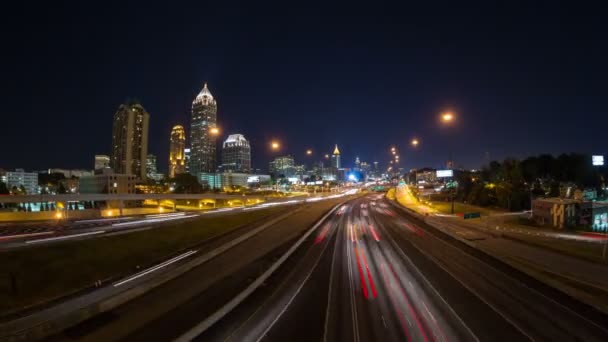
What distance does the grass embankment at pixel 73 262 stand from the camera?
1207 cm

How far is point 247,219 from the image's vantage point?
37625 mm

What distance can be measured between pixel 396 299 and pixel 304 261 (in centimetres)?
804

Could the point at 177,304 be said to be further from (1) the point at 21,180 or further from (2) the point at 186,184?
(1) the point at 21,180

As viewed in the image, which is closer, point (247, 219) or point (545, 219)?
point (545, 219)

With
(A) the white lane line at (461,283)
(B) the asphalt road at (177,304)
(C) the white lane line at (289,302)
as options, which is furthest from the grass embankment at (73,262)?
(A) the white lane line at (461,283)

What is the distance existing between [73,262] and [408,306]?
16.7m

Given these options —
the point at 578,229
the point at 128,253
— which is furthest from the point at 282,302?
the point at 578,229

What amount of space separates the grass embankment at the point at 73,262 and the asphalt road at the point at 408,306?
750 centimetres

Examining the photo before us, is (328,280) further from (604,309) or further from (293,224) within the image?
(293,224)

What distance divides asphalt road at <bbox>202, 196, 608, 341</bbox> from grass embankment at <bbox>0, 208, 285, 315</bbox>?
750 cm

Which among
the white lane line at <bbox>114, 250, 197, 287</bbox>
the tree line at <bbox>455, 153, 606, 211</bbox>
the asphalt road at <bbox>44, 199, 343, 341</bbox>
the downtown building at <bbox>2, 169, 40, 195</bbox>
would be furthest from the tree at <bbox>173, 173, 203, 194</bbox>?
the downtown building at <bbox>2, 169, 40, 195</bbox>

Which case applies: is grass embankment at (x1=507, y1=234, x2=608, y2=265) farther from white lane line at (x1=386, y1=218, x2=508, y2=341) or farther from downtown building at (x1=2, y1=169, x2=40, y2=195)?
downtown building at (x1=2, y1=169, x2=40, y2=195)

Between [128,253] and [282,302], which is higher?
[128,253]

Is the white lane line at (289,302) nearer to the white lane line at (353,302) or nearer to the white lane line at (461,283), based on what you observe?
the white lane line at (353,302)
